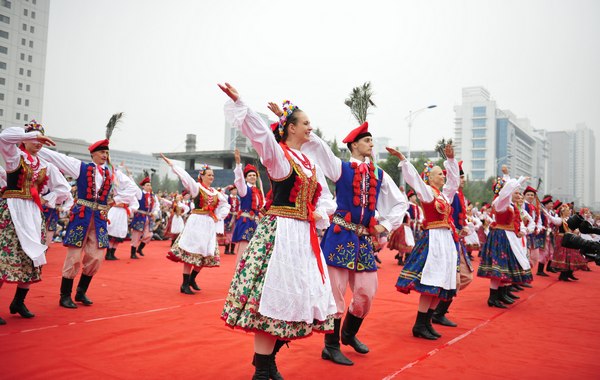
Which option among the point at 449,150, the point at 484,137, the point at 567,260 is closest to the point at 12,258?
the point at 449,150

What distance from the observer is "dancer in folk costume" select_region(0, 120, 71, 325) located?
15.7ft

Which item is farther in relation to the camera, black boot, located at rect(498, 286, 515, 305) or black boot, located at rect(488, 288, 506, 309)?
black boot, located at rect(498, 286, 515, 305)

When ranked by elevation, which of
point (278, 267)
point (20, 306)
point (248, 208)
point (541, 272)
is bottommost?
point (541, 272)

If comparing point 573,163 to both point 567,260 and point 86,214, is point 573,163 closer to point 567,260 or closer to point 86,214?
point 567,260

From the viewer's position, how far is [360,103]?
18.8 ft

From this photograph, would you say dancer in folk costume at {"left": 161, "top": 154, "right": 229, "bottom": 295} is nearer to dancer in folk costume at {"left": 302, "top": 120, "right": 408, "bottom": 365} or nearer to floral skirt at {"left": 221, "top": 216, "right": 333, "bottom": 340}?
dancer in folk costume at {"left": 302, "top": 120, "right": 408, "bottom": 365}

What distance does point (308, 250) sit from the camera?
10.6ft

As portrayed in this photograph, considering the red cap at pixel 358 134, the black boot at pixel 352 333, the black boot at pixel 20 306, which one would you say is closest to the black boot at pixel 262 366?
the black boot at pixel 352 333

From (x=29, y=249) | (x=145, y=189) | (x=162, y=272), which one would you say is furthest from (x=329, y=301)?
(x=145, y=189)

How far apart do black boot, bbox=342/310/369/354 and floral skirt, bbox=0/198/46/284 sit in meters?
3.42

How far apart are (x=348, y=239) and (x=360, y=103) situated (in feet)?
7.45

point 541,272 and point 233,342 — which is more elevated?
point 233,342

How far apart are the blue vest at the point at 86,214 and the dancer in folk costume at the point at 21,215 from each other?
0.59 metres

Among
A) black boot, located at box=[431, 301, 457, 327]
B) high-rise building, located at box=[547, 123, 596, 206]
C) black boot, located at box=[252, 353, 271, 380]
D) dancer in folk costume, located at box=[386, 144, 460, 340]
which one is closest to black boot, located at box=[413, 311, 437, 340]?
dancer in folk costume, located at box=[386, 144, 460, 340]
